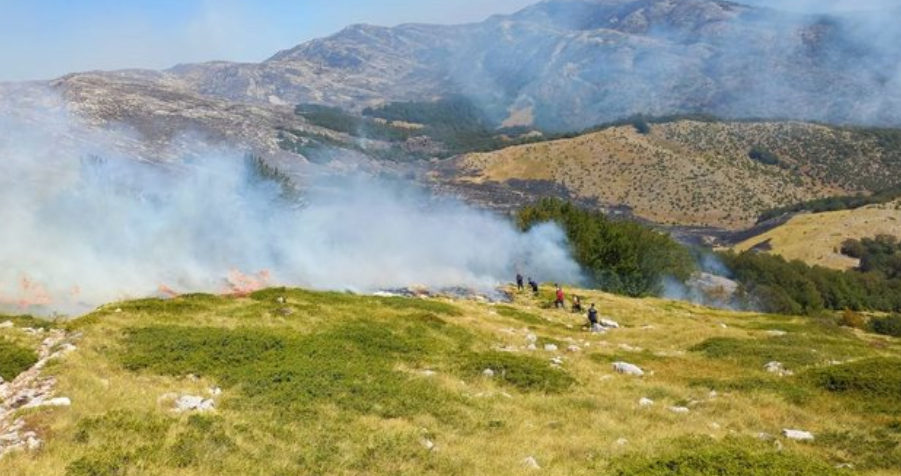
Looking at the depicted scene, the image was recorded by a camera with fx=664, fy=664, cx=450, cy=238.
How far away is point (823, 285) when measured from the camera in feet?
372

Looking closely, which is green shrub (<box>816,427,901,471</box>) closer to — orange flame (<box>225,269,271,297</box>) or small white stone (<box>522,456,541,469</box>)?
small white stone (<box>522,456,541,469</box>)

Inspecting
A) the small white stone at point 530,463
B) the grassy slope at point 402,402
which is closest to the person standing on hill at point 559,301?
the grassy slope at point 402,402

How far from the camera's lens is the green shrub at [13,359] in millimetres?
18594

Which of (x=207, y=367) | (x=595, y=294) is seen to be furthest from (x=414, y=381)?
(x=595, y=294)

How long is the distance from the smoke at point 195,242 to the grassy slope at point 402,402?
1274cm

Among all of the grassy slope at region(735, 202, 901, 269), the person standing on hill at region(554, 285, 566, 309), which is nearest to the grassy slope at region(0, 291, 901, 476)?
the person standing on hill at region(554, 285, 566, 309)

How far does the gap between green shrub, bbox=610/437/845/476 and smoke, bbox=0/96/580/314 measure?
31909mm

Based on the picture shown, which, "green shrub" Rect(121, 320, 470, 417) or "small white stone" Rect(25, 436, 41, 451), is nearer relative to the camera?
"small white stone" Rect(25, 436, 41, 451)

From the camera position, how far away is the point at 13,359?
19.3m

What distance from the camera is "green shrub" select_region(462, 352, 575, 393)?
2197 centimetres

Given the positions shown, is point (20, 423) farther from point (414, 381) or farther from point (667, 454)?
point (667, 454)

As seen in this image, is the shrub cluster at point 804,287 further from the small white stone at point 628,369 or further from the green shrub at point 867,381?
the small white stone at point 628,369

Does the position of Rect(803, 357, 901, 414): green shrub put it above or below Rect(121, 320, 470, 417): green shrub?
below

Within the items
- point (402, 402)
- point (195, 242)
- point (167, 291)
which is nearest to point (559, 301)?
point (167, 291)
